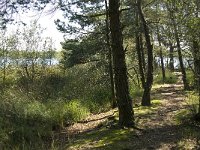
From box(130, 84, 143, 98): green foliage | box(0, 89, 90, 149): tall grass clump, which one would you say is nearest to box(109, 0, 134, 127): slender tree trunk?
box(0, 89, 90, 149): tall grass clump

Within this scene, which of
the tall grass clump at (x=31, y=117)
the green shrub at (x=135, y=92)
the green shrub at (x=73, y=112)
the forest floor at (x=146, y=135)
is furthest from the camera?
the green shrub at (x=135, y=92)

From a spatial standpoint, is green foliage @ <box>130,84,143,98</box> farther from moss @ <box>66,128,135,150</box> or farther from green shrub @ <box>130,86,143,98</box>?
moss @ <box>66,128,135,150</box>

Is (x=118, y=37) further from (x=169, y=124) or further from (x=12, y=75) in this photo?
(x=12, y=75)

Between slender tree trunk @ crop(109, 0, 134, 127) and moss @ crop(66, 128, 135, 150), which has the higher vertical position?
slender tree trunk @ crop(109, 0, 134, 127)

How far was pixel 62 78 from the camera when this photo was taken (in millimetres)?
27594

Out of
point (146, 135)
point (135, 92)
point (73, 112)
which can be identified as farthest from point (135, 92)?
point (146, 135)

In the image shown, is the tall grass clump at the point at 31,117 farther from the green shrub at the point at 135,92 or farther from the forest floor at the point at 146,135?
the green shrub at the point at 135,92

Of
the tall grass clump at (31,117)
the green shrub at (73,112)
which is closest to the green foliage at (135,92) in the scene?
the tall grass clump at (31,117)

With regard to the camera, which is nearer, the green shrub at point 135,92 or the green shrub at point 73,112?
the green shrub at point 73,112

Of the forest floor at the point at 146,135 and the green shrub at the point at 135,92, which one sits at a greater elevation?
the green shrub at the point at 135,92

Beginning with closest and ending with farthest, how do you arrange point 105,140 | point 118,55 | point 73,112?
point 105,140 < point 118,55 < point 73,112

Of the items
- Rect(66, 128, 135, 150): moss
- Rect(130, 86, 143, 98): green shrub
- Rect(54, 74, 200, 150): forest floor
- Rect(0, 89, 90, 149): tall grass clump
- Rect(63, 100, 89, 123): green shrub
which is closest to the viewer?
Rect(54, 74, 200, 150): forest floor

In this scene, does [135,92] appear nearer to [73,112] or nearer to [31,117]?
[73,112]

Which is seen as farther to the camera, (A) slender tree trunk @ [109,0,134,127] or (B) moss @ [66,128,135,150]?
(A) slender tree trunk @ [109,0,134,127]
